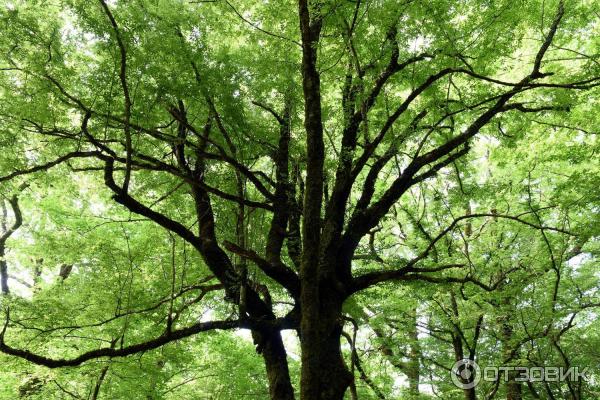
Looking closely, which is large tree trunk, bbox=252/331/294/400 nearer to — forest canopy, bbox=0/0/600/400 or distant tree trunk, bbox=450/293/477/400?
forest canopy, bbox=0/0/600/400

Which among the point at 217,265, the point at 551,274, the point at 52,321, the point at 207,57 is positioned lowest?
the point at 52,321

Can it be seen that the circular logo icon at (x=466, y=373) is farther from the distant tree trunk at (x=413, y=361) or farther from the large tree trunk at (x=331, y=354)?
the large tree trunk at (x=331, y=354)

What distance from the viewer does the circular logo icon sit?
8.02 m

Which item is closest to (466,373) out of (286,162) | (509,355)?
(509,355)

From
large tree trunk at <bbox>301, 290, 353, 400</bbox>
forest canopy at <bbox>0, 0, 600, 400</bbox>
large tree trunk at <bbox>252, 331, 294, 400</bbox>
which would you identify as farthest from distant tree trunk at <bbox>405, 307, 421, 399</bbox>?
large tree trunk at <bbox>301, 290, 353, 400</bbox>

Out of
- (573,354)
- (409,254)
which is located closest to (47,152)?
(409,254)

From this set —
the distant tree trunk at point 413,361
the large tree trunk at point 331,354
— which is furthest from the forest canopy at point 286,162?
the distant tree trunk at point 413,361

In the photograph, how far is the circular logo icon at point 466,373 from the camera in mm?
8016

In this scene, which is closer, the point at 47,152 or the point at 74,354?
the point at 47,152

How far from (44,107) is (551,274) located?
9708 mm

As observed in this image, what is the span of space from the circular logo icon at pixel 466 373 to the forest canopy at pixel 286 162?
0.05 m

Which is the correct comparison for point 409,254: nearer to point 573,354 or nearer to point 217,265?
point 573,354

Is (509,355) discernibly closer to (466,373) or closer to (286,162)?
(466,373)

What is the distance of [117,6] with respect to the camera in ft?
16.0
